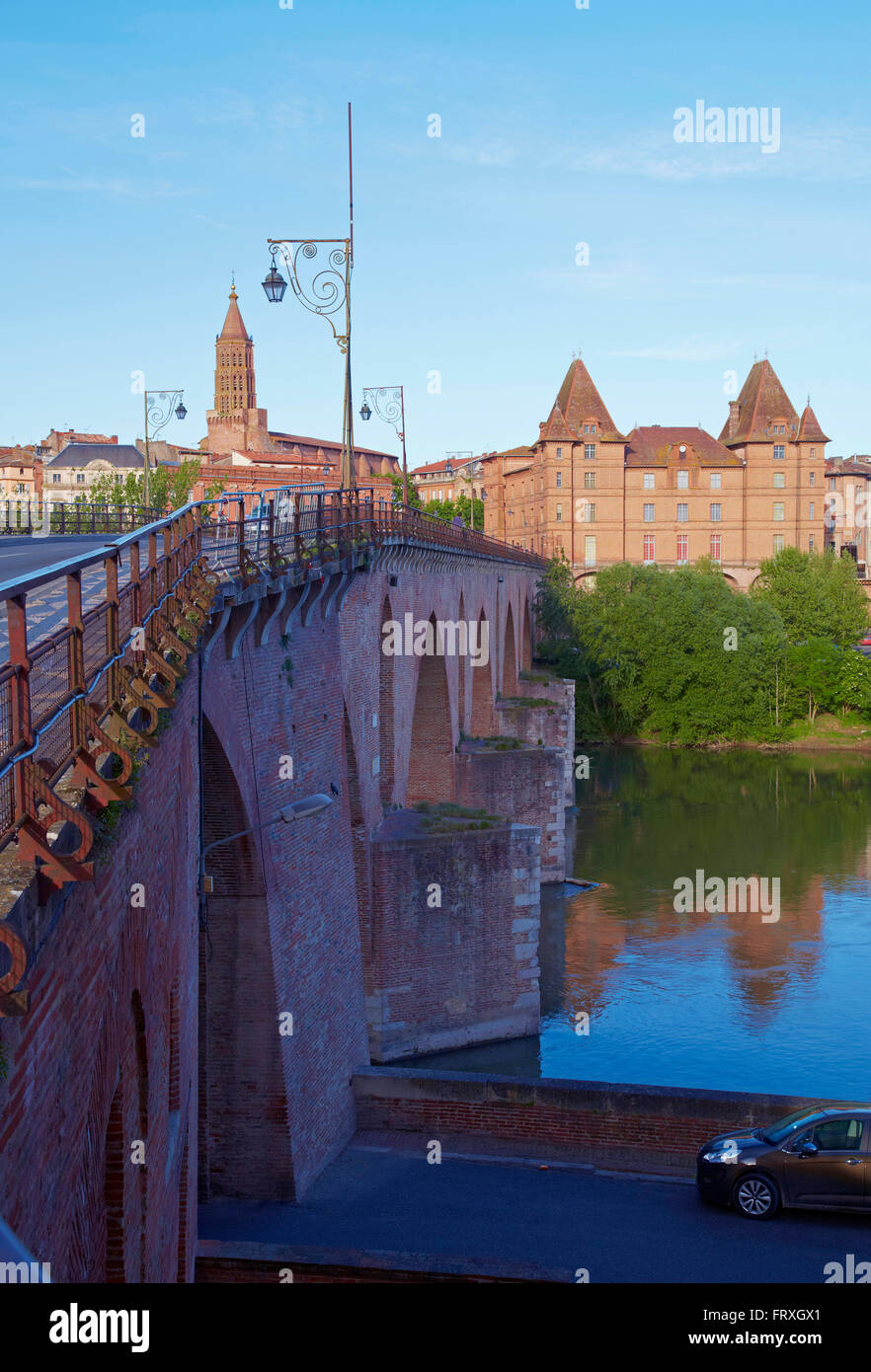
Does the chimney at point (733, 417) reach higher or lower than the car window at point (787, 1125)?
higher

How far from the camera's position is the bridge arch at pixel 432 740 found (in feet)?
95.3

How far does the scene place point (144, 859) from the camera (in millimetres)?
6375

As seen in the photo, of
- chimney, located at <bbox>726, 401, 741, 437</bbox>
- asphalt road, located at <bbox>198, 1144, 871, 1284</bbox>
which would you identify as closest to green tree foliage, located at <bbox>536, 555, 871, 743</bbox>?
chimney, located at <bbox>726, 401, 741, 437</bbox>

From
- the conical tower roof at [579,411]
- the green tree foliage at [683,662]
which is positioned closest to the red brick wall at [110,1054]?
the green tree foliage at [683,662]

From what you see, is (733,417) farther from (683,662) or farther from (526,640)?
(526,640)

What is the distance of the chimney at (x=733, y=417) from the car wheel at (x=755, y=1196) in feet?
253

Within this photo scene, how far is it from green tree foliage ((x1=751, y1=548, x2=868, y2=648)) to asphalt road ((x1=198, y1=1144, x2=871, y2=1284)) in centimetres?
5254

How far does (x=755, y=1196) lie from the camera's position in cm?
1294

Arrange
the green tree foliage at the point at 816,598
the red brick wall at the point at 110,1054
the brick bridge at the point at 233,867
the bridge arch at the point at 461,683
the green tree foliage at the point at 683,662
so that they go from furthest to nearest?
the green tree foliage at the point at 816,598 < the green tree foliage at the point at 683,662 < the bridge arch at the point at 461,683 < the brick bridge at the point at 233,867 < the red brick wall at the point at 110,1054

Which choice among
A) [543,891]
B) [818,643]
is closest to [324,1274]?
[543,891]

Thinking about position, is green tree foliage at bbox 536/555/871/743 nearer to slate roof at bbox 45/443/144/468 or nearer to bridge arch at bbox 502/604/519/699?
bridge arch at bbox 502/604/519/699

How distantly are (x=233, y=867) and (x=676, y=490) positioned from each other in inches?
2847

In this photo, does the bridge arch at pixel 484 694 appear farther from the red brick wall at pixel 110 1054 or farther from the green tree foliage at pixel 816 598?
the red brick wall at pixel 110 1054

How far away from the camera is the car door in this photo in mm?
12641
